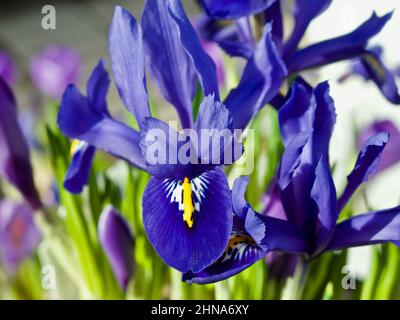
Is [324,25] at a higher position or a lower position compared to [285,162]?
higher

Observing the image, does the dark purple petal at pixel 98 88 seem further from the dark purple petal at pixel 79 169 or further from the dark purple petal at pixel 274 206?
the dark purple petal at pixel 274 206

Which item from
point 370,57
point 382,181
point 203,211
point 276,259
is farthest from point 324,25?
point 203,211

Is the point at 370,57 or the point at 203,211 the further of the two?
the point at 370,57

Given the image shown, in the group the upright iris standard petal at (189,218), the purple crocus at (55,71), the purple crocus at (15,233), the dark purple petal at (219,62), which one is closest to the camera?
the upright iris standard petal at (189,218)

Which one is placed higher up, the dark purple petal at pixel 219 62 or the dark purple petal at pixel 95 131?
the dark purple petal at pixel 219 62

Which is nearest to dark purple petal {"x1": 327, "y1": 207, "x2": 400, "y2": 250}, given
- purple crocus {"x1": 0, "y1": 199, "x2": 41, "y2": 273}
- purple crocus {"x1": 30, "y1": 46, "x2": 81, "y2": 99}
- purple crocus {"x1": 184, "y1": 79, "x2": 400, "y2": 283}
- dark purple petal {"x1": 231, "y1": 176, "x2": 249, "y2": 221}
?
purple crocus {"x1": 184, "y1": 79, "x2": 400, "y2": 283}

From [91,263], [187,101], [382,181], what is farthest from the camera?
[382,181]

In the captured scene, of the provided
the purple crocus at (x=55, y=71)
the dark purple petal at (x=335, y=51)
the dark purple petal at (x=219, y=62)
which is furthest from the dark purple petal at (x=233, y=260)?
the purple crocus at (x=55, y=71)

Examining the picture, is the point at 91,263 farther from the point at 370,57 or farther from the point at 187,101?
the point at 370,57
